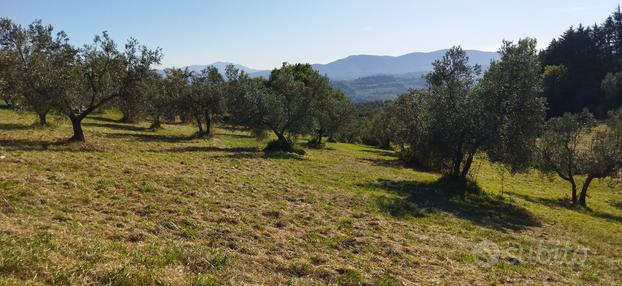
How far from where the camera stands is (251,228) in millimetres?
15695

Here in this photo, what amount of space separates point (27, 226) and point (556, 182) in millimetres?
56729

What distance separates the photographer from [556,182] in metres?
52.6

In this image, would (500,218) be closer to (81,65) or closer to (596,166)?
(596,166)

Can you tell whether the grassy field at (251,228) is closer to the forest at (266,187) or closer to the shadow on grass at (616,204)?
the forest at (266,187)

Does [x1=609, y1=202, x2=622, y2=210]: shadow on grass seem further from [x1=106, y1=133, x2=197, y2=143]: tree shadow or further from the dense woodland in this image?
[x1=106, y1=133, x2=197, y2=143]: tree shadow

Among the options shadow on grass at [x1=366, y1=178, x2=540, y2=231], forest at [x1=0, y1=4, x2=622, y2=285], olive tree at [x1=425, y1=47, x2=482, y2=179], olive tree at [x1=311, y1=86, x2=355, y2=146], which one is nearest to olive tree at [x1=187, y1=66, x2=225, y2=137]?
forest at [x1=0, y1=4, x2=622, y2=285]

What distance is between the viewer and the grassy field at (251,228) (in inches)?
405

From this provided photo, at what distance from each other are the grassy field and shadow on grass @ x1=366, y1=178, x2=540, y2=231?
0.62 ft

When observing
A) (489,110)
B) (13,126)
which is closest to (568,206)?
(489,110)

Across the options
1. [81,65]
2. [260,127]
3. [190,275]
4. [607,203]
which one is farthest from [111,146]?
[607,203]

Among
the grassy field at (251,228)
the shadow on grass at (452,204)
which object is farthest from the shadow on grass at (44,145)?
the shadow on grass at (452,204)

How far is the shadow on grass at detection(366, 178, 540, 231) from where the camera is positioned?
2367cm

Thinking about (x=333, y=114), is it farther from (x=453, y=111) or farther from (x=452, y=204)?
(x=452, y=204)

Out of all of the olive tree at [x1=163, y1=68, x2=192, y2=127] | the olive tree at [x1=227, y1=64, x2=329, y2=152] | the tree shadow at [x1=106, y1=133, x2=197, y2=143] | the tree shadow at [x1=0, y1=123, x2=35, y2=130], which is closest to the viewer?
the tree shadow at [x1=0, y1=123, x2=35, y2=130]
